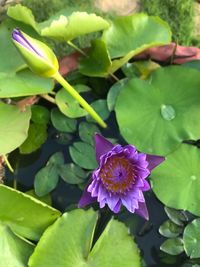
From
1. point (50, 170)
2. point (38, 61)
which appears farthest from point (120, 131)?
point (38, 61)

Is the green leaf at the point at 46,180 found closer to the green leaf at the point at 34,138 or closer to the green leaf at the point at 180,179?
the green leaf at the point at 34,138

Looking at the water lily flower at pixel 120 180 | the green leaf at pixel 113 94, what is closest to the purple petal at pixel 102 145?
the water lily flower at pixel 120 180

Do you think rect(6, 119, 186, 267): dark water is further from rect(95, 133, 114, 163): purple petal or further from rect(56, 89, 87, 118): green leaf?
rect(95, 133, 114, 163): purple petal

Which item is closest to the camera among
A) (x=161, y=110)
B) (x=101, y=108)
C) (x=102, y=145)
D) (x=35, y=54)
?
(x=35, y=54)

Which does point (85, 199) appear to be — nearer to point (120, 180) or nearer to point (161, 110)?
point (120, 180)

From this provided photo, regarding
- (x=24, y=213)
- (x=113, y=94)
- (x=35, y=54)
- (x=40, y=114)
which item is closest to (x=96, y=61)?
(x=113, y=94)

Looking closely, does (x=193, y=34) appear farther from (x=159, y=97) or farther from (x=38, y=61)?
(x=38, y=61)

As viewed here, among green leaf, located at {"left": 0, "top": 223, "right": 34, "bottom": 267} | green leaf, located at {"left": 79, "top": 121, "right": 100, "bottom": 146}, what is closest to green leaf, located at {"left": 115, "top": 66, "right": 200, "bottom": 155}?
green leaf, located at {"left": 79, "top": 121, "right": 100, "bottom": 146}
